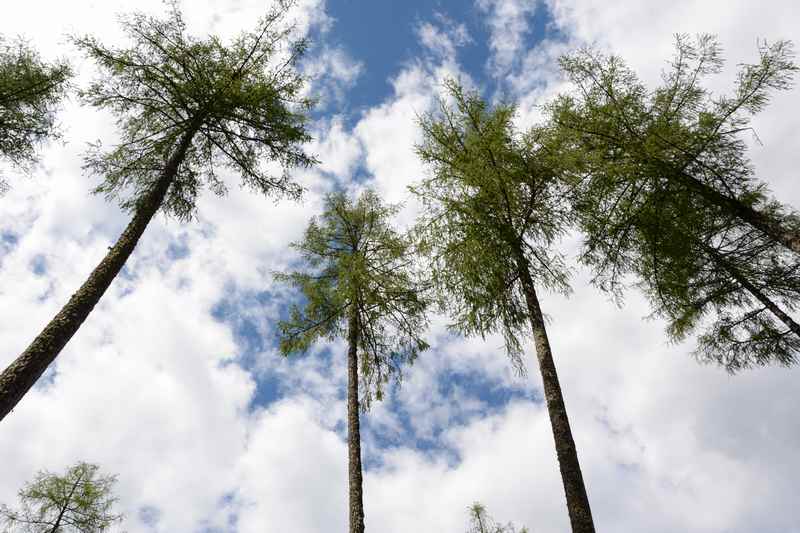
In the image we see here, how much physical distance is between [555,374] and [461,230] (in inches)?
109

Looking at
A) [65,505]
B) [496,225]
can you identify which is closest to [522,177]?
[496,225]

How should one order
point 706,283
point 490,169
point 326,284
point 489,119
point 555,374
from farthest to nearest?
point 326,284
point 706,283
point 489,119
point 490,169
point 555,374

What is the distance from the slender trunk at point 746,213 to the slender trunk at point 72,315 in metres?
8.62

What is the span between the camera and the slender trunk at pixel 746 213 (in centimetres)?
593

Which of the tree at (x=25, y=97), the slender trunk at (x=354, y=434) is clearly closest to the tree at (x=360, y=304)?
the slender trunk at (x=354, y=434)

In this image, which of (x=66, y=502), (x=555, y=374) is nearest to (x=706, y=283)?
(x=555, y=374)

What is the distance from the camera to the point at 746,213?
6.56 m

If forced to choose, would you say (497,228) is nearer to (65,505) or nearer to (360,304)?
(360,304)

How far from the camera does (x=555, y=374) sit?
244 inches

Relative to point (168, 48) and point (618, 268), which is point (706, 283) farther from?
point (168, 48)

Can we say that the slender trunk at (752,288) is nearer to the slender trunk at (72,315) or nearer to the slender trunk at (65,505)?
the slender trunk at (72,315)

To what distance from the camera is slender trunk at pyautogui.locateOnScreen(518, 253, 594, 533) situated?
16.4 ft

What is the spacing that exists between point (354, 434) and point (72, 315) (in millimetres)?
5473

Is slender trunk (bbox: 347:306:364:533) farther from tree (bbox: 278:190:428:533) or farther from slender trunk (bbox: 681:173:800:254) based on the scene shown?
slender trunk (bbox: 681:173:800:254)
